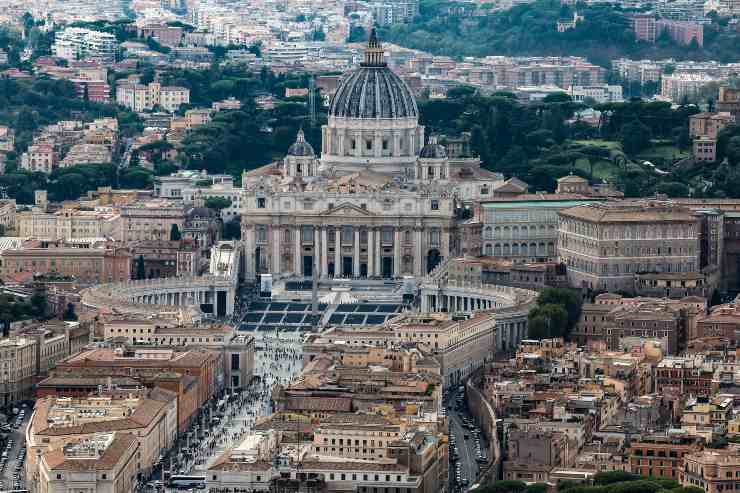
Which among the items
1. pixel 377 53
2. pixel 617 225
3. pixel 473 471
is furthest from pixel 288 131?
pixel 473 471

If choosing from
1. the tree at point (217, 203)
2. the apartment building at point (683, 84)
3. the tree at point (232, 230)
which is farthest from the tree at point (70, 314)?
the apartment building at point (683, 84)

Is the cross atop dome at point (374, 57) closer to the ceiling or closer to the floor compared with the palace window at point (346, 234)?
closer to the ceiling

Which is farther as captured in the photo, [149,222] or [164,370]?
[149,222]

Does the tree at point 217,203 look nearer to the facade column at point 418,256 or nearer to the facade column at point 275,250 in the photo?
the facade column at point 275,250

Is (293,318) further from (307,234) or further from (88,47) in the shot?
(88,47)

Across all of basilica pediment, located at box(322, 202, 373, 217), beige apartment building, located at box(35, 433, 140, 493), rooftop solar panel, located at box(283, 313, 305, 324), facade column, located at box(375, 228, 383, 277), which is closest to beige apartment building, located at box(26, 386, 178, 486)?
beige apartment building, located at box(35, 433, 140, 493)

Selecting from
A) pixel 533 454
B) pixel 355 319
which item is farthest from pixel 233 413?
pixel 355 319
